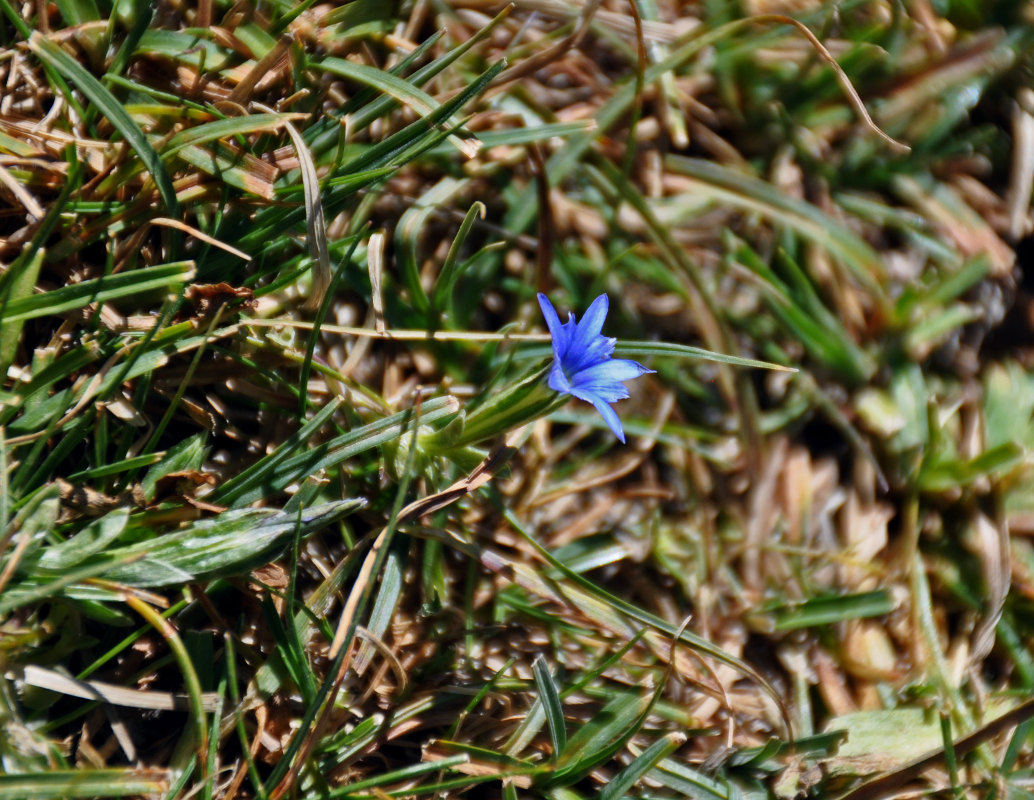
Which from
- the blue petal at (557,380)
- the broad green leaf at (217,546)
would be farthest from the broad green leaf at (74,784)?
the blue petal at (557,380)

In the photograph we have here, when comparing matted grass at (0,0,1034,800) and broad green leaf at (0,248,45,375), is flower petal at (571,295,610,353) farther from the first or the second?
broad green leaf at (0,248,45,375)

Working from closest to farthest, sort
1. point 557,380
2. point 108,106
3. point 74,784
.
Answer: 1. point 74,784
2. point 557,380
3. point 108,106

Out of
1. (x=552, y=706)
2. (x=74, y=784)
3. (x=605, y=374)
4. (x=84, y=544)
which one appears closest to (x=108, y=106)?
(x=84, y=544)

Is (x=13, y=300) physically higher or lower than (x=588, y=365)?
higher

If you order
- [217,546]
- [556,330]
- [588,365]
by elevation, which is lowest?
[217,546]

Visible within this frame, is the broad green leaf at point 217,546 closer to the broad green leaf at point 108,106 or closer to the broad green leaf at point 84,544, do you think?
the broad green leaf at point 84,544

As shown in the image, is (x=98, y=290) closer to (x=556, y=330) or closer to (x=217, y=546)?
(x=217, y=546)

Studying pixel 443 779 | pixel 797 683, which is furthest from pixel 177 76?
pixel 797 683

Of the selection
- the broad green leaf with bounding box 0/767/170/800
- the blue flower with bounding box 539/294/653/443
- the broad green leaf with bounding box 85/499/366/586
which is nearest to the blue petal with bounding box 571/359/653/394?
the blue flower with bounding box 539/294/653/443
